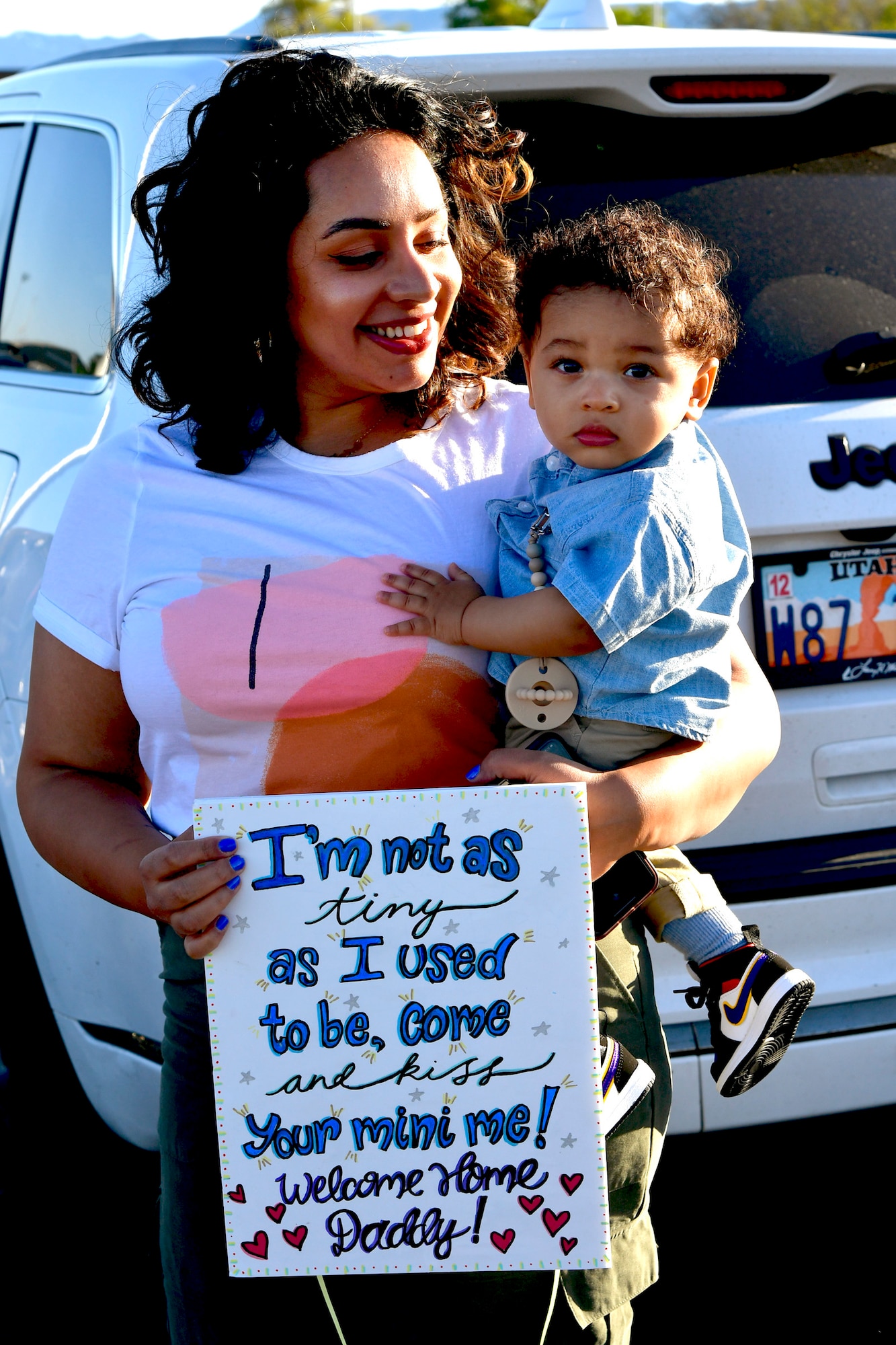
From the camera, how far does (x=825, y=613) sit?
7.48ft

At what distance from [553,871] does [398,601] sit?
401 mm

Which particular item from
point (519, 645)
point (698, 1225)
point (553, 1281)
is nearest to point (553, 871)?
point (519, 645)

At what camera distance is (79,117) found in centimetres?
Result: 277

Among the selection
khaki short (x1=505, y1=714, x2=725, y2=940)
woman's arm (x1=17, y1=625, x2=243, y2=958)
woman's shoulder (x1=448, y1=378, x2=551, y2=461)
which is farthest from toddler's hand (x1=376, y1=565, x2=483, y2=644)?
woman's arm (x1=17, y1=625, x2=243, y2=958)

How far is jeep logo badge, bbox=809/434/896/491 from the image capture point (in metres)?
2.25

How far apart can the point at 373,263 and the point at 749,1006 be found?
1123mm

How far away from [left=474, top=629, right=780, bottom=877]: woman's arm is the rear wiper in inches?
32.5

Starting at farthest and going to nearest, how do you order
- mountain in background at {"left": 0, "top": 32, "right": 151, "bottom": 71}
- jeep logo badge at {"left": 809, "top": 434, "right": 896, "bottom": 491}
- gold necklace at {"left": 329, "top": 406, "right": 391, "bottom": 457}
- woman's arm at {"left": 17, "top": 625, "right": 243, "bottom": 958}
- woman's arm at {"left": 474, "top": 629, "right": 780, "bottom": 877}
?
mountain in background at {"left": 0, "top": 32, "right": 151, "bottom": 71} → jeep logo badge at {"left": 809, "top": 434, "right": 896, "bottom": 491} → gold necklace at {"left": 329, "top": 406, "right": 391, "bottom": 457} → woman's arm at {"left": 17, "top": 625, "right": 243, "bottom": 958} → woman's arm at {"left": 474, "top": 629, "right": 780, "bottom": 877}

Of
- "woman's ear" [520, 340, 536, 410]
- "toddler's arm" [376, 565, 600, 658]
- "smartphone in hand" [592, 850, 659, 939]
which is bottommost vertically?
"smartphone in hand" [592, 850, 659, 939]

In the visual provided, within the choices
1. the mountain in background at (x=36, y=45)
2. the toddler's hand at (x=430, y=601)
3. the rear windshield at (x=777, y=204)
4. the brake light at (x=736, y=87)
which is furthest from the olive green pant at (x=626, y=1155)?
the mountain in background at (x=36, y=45)

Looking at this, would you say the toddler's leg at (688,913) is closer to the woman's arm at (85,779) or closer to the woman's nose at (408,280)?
the woman's arm at (85,779)

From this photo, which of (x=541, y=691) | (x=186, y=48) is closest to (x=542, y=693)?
(x=541, y=691)

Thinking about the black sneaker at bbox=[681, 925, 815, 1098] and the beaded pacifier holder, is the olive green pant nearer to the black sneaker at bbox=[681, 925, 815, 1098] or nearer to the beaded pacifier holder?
the black sneaker at bbox=[681, 925, 815, 1098]

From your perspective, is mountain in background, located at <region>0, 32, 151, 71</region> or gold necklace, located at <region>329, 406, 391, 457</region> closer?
gold necklace, located at <region>329, 406, 391, 457</region>
